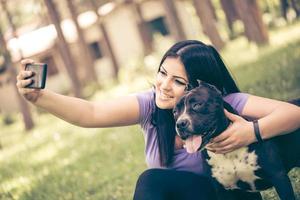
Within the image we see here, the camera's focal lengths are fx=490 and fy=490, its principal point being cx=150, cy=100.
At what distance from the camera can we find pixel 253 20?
1487 cm

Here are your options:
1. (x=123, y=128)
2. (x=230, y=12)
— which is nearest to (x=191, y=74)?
(x=123, y=128)

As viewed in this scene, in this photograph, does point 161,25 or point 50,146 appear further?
point 161,25

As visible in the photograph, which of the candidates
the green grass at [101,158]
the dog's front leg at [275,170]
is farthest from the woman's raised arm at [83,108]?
the green grass at [101,158]

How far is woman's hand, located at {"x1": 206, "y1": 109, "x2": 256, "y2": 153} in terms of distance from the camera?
3.64 meters

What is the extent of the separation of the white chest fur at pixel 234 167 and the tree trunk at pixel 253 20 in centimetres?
1102

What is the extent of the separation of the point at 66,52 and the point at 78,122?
18325 mm

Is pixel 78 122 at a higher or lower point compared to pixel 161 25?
higher

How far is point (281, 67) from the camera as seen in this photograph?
33.4 feet

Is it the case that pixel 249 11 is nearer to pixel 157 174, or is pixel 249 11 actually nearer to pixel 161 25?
pixel 157 174

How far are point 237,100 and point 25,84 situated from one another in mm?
1661

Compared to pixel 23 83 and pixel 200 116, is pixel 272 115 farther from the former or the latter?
pixel 23 83

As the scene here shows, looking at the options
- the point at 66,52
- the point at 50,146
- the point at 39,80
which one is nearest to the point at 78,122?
the point at 39,80

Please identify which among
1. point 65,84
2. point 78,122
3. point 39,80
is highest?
point 39,80

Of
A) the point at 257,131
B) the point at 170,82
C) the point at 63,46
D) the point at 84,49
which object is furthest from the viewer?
the point at 84,49
